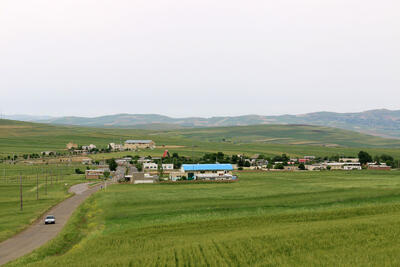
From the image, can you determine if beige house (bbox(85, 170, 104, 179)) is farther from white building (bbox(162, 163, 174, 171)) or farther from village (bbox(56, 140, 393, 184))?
white building (bbox(162, 163, 174, 171))

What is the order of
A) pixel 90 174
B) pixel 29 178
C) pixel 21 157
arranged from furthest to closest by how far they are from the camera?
pixel 21 157 < pixel 90 174 < pixel 29 178

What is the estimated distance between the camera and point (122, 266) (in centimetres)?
2831

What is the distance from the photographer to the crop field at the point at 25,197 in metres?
50.8

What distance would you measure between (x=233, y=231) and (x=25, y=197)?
166 ft

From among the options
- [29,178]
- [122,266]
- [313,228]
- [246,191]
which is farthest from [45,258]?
[29,178]

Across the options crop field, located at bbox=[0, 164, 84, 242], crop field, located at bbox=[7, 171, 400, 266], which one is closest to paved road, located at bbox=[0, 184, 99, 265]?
crop field, located at bbox=[0, 164, 84, 242]

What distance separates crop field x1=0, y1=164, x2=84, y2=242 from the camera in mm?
50781

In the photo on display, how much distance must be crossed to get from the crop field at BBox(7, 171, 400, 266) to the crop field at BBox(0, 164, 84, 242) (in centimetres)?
639

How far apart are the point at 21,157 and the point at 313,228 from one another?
15965 centimetres

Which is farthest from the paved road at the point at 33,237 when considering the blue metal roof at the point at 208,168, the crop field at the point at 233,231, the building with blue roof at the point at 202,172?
the blue metal roof at the point at 208,168

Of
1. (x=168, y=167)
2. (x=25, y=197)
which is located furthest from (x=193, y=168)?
(x=25, y=197)

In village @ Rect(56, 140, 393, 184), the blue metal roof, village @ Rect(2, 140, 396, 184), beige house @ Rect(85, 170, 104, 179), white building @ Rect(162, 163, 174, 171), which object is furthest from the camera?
white building @ Rect(162, 163, 174, 171)

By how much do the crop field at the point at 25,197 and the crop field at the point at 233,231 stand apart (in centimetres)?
639

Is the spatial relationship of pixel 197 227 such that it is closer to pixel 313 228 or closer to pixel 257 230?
pixel 257 230
